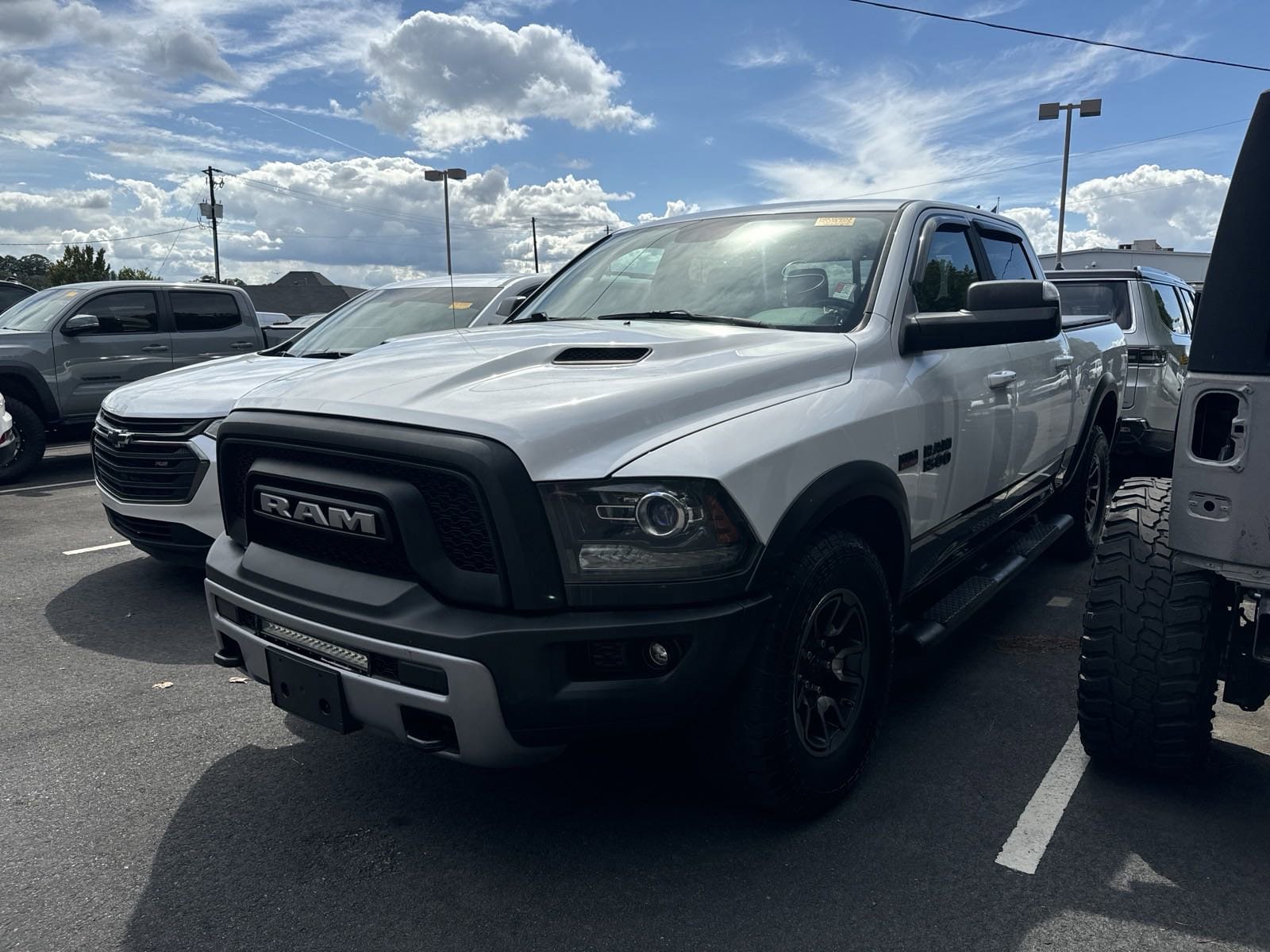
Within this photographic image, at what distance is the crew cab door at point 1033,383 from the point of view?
4.30 metres

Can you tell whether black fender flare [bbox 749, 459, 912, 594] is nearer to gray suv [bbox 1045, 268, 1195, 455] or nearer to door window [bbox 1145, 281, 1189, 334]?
gray suv [bbox 1045, 268, 1195, 455]

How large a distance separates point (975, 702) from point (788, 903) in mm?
1656

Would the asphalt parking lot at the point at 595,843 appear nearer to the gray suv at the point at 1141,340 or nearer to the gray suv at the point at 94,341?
the gray suv at the point at 1141,340

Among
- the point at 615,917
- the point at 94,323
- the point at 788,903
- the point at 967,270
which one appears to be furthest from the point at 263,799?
the point at 94,323

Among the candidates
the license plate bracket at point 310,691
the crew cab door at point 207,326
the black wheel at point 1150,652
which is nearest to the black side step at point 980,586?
the black wheel at point 1150,652

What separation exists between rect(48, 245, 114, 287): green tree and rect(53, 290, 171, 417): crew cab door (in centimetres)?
5564

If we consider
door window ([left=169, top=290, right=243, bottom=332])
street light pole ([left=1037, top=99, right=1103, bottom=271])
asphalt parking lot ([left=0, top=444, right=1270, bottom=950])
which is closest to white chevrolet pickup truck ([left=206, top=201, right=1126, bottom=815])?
asphalt parking lot ([left=0, top=444, right=1270, bottom=950])

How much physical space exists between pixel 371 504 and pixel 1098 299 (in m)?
7.19

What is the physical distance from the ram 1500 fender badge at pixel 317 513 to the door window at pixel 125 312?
832 cm

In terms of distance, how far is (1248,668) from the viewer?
290 cm

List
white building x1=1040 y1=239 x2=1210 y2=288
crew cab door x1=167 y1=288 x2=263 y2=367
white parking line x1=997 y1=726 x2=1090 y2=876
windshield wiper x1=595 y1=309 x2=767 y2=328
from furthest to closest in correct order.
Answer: white building x1=1040 y1=239 x2=1210 y2=288
crew cab door x1=167 y1=288 x2=263 y2=367
windshield wiper x1=595 y1=309 x2=767 y2=328
white parking line x1=997 y1=726 x2=1090 y2=876

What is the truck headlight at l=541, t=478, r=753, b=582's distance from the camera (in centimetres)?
227

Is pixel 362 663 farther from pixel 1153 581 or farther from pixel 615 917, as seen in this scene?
pixel 1153 581

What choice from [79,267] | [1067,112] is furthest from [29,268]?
[1067,112]
